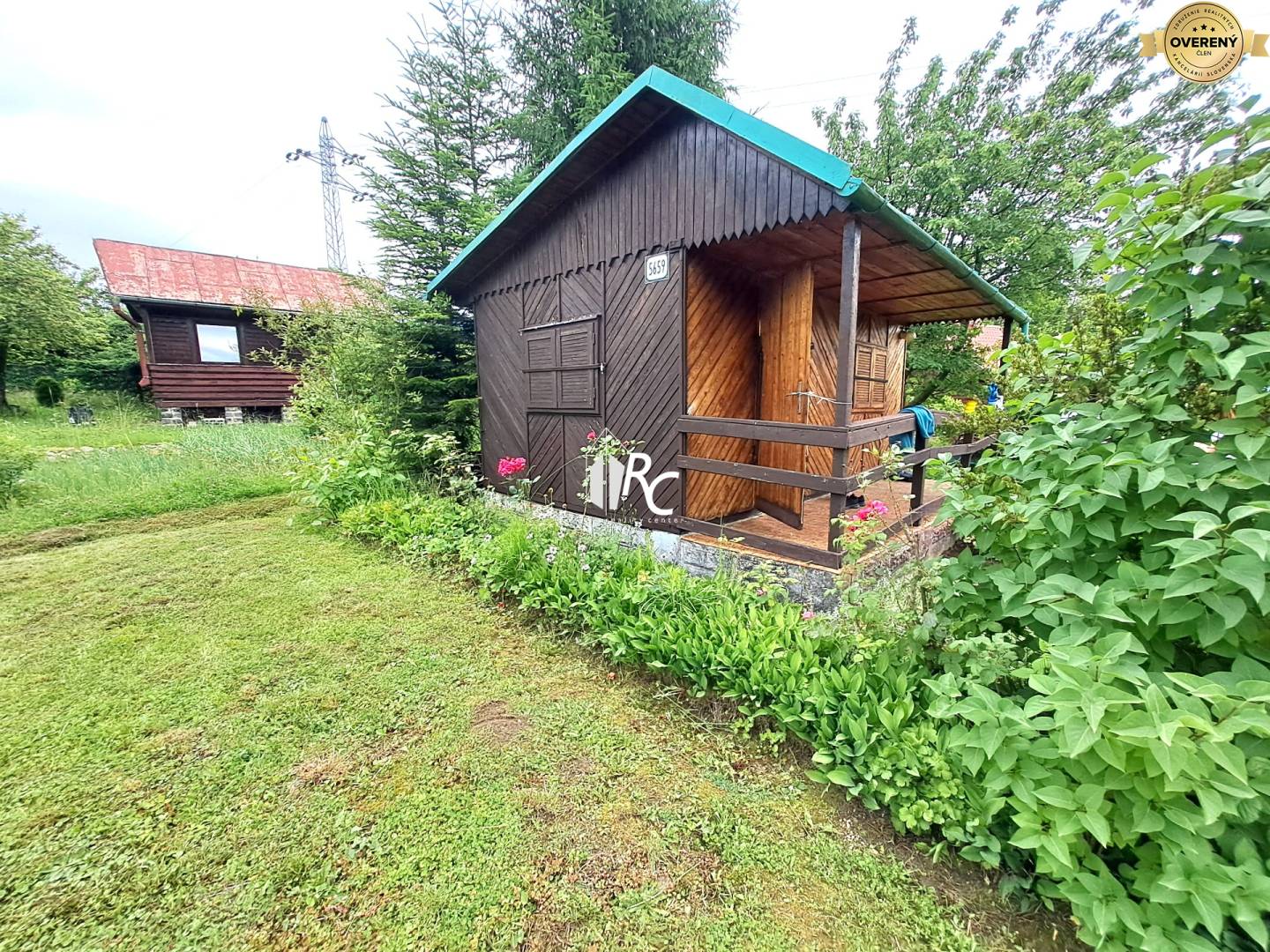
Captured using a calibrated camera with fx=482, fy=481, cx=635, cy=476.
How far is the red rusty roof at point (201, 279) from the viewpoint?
13617mm

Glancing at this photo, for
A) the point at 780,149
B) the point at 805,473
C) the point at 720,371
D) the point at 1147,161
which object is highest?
the point at 780,149

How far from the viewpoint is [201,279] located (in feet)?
48.7

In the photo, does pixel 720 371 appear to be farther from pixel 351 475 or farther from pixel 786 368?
pixel 351 475

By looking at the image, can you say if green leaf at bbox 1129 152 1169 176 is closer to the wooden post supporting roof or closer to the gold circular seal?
the wooden post supporting roof

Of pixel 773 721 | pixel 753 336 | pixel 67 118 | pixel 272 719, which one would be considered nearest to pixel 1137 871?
pixel 773 721

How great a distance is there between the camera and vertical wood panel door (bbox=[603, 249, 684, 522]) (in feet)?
14.5

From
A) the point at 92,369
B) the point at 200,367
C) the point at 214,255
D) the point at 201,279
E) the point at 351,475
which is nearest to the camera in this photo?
the point at 351,475

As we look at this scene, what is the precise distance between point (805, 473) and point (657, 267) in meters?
2.33

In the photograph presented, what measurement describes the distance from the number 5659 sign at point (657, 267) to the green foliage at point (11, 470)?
849 centimetres

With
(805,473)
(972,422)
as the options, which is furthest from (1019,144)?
(805,473)

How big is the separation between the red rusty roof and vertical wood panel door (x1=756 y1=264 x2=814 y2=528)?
12.4 metres

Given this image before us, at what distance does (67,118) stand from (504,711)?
1450 inches

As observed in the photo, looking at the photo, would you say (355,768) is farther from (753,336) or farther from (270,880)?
(753,336)

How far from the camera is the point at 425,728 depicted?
8.32 feet
